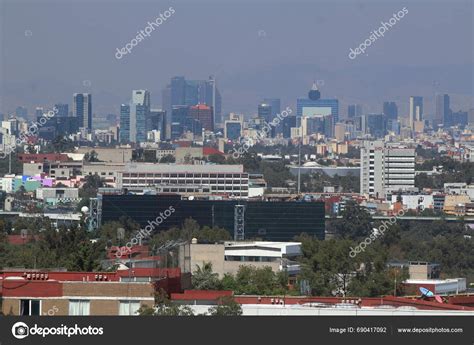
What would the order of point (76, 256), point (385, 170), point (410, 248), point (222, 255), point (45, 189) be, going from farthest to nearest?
point (385, 170) → point (45, 189) → point (410, 248) → point (222, 255) → point (76, 256)

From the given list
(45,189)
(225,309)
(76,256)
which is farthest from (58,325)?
(45,189)

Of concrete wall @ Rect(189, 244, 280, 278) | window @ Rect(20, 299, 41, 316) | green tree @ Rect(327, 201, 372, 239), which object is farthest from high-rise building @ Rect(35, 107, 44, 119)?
window @ Rect(20, 299, 41, 316)

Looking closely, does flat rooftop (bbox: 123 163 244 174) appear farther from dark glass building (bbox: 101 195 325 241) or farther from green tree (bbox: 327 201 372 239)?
dark glass building (bbox: 101 195 325 241)

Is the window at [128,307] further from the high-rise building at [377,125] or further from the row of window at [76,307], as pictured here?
Result: the high-rise building at [377,125]

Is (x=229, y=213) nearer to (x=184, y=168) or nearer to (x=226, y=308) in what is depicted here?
(x=184, y=168)

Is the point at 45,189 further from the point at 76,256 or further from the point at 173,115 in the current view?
the point at 173,115
